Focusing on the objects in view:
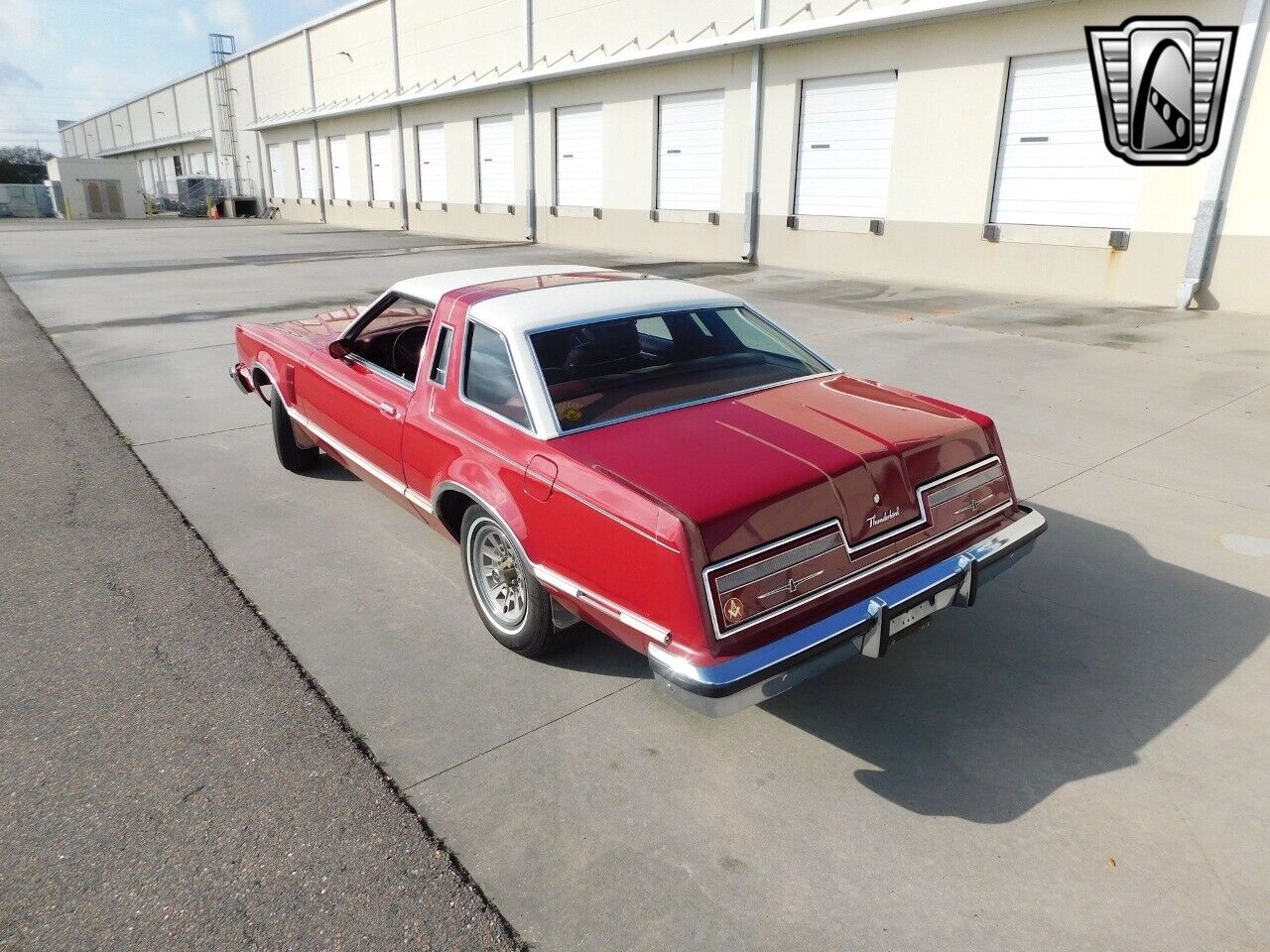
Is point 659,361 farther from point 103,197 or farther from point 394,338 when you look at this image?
point 103,197

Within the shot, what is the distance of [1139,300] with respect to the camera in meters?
13.0

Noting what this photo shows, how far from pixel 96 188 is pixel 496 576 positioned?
54553 millimetres

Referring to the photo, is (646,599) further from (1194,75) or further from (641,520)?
(1194,75)

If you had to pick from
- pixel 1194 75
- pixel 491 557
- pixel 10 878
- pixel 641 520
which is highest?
pixel 1194 75

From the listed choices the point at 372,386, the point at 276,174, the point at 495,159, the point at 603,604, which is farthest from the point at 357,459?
the point at 276,174

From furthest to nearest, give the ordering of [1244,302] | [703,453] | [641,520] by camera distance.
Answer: [1244,302], [703,453], [641,520]

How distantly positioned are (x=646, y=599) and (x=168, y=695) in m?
2.00

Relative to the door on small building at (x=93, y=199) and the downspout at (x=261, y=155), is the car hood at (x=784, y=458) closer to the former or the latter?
the downspout at (x=261, y=155)

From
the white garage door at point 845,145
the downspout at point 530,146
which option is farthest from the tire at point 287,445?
the downspout at point 530,146

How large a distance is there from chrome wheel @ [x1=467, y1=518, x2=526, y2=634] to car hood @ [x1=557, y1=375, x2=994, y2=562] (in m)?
0.63

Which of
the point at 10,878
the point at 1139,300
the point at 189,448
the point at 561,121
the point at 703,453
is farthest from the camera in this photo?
the point at 561,121

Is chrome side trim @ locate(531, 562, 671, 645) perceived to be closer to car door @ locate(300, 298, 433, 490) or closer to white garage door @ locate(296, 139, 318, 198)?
car door @ locate(300, 298, 433, 490)

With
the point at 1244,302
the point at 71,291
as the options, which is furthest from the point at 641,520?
the point at 71,291

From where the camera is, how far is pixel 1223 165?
38.9 ft
